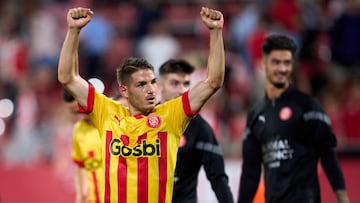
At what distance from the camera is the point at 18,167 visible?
524 inches

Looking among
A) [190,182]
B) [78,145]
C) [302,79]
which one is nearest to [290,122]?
[190,182]

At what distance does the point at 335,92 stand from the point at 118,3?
4.46 m

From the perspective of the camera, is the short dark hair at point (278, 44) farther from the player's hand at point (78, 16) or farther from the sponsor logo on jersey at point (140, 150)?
the player's hand at point (78, 16)

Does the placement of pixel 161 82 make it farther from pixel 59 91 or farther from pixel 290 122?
pixel 59 91

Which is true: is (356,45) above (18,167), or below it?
above

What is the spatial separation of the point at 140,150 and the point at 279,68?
2.12 metres

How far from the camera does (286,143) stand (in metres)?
8.11

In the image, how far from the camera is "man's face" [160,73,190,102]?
8266 millimetres

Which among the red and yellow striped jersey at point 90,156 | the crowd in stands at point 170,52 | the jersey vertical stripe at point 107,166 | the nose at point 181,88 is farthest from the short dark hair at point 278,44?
the crowd in stands at point 170,52

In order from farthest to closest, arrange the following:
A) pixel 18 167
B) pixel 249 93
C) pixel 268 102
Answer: pixel 249 93
pixel 18 167
pixel 268 102

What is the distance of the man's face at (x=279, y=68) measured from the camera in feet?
27.5

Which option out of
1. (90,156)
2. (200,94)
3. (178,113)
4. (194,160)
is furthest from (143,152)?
(90,156)

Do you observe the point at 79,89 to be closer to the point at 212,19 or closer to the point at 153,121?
the point at 153,121

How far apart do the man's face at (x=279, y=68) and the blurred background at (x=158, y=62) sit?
3.92 meters
